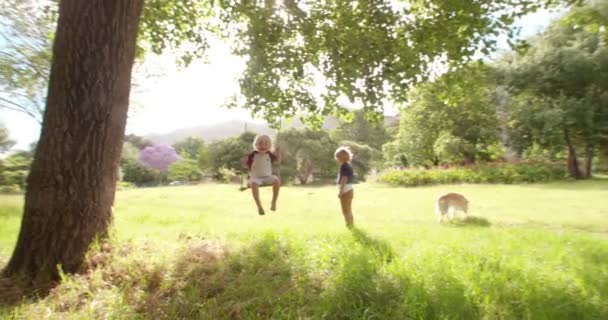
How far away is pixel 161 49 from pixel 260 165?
3.84 metres

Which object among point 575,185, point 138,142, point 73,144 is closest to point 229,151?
point 73,144

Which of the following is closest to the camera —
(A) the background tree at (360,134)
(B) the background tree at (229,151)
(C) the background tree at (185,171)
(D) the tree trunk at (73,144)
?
(D) the tree trunk at (73,144)

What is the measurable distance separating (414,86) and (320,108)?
2002 millimetres

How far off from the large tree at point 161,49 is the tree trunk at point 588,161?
54.4 feet

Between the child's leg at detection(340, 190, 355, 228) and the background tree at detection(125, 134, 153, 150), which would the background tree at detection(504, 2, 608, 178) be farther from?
the background tree at detection(125, 134, 153, 150)

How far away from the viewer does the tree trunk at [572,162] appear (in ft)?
60.2

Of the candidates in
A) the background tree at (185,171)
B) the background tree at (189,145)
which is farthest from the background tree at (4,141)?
the background tree at (189,145)

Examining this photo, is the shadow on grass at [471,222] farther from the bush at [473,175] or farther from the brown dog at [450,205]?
the bush at [473,175]

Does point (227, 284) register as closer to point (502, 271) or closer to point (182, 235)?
point (182, 235)

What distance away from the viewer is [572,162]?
62.0 ft

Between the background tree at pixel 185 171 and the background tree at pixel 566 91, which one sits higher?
the background tree at pixel 566 91

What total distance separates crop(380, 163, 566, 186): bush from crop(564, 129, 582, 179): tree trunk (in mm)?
1534

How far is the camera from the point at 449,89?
6938mm

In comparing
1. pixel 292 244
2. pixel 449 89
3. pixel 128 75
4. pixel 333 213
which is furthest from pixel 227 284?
pixel 333 213
